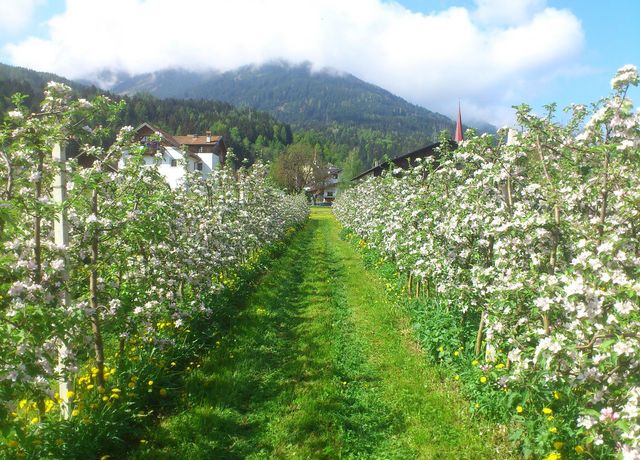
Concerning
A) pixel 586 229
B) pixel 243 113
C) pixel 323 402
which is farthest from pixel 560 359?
pixel 243 113

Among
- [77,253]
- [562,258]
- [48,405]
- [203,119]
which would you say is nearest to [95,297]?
[77,253]

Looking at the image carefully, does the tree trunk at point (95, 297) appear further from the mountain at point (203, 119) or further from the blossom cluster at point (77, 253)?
the mountain at point (203, 119)

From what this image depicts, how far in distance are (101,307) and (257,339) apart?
337 cm

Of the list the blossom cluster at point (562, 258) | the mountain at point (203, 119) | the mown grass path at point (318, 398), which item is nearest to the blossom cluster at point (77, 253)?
the mown grass path at point (318, 398)

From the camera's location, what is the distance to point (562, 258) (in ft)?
17.0

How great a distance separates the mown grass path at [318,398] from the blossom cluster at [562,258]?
1.14m

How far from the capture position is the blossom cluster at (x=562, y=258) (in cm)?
328

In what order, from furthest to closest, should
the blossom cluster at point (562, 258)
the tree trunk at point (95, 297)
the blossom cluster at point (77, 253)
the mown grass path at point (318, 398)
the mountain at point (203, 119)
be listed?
the mountain at point (203, 119) < the tree trunk at point (95, 297) < the mown grass path at point (318, 398) < the blossom cluster at point (77, 253) < the blossom cluster at point (562, 258)

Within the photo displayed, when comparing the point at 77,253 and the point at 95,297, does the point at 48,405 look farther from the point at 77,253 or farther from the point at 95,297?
the point at 77,253

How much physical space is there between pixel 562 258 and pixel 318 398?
3.82m

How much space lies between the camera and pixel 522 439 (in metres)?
4.66

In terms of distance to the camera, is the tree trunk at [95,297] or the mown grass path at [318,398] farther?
the tree trunk at [95,297]

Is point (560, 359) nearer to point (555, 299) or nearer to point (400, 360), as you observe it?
point (555, 299)

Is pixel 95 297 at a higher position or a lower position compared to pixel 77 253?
lower
